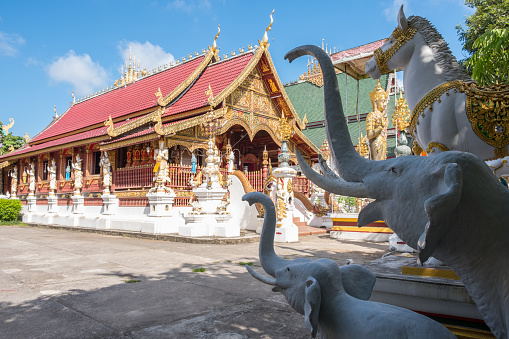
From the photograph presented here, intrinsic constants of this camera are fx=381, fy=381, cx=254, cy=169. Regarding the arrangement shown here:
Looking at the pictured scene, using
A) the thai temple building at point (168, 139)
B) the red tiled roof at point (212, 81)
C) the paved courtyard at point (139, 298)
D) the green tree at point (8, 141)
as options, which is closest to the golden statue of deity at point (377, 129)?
the thai temple building at point (168, 139)

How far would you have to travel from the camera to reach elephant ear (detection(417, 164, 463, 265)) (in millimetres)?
945

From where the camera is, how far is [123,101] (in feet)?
55.8

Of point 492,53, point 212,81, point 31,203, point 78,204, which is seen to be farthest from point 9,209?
point 492,53

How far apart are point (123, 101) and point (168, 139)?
6.40 meters

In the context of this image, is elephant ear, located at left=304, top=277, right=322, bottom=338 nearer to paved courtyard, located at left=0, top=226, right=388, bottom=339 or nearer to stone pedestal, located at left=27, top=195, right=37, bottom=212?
paved courtyard, located at left=0, top=226, right=388, bottom=339

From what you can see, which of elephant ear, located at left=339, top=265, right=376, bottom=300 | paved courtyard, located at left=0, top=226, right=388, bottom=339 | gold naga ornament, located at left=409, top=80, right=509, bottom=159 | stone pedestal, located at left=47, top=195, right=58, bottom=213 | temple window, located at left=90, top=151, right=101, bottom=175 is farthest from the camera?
stone pedestal, located at left=47, top=195, right=58, bottom=213

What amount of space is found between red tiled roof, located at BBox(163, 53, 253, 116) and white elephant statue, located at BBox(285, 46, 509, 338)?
11.3 meters

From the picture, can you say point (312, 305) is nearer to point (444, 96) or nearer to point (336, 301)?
point (336, 301)

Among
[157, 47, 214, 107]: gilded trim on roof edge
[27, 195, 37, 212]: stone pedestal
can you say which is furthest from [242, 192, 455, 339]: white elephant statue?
[27, 195, 37, 212]: stone pedestal

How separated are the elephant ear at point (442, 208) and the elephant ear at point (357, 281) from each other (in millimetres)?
588

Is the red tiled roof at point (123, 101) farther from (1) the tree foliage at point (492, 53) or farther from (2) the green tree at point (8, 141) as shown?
(1) the tree foliage at point (492, 53)

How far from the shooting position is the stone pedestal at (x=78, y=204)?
14.7 metres

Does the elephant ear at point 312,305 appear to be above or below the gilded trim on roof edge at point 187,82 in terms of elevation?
below

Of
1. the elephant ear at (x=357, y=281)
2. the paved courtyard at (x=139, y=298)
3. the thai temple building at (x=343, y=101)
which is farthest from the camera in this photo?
the thai temple building at (x=343, y=101)
